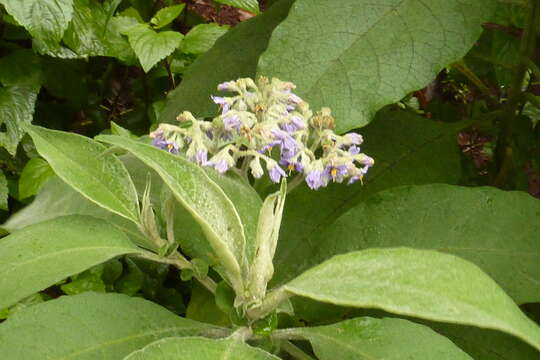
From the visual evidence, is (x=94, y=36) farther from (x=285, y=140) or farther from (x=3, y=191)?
(x=285, y=140)

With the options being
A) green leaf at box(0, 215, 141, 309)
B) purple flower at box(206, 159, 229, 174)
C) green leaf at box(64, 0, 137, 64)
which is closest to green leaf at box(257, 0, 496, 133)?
purple flower at box(206, 159, 229, 174)

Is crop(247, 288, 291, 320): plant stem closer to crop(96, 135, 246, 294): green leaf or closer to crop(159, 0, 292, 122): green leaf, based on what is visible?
crop(96, 135, 246, 294): green leaf

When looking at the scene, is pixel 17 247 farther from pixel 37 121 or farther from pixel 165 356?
pixel 37 121

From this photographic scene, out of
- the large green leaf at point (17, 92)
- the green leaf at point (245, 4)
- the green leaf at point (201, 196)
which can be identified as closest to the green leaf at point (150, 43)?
the green leaf at point (245, 4)

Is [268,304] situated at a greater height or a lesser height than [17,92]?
greater

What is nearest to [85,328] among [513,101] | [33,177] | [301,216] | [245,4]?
[301,216]

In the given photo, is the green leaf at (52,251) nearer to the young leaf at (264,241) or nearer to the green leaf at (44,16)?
the young leaf at (264,241)
